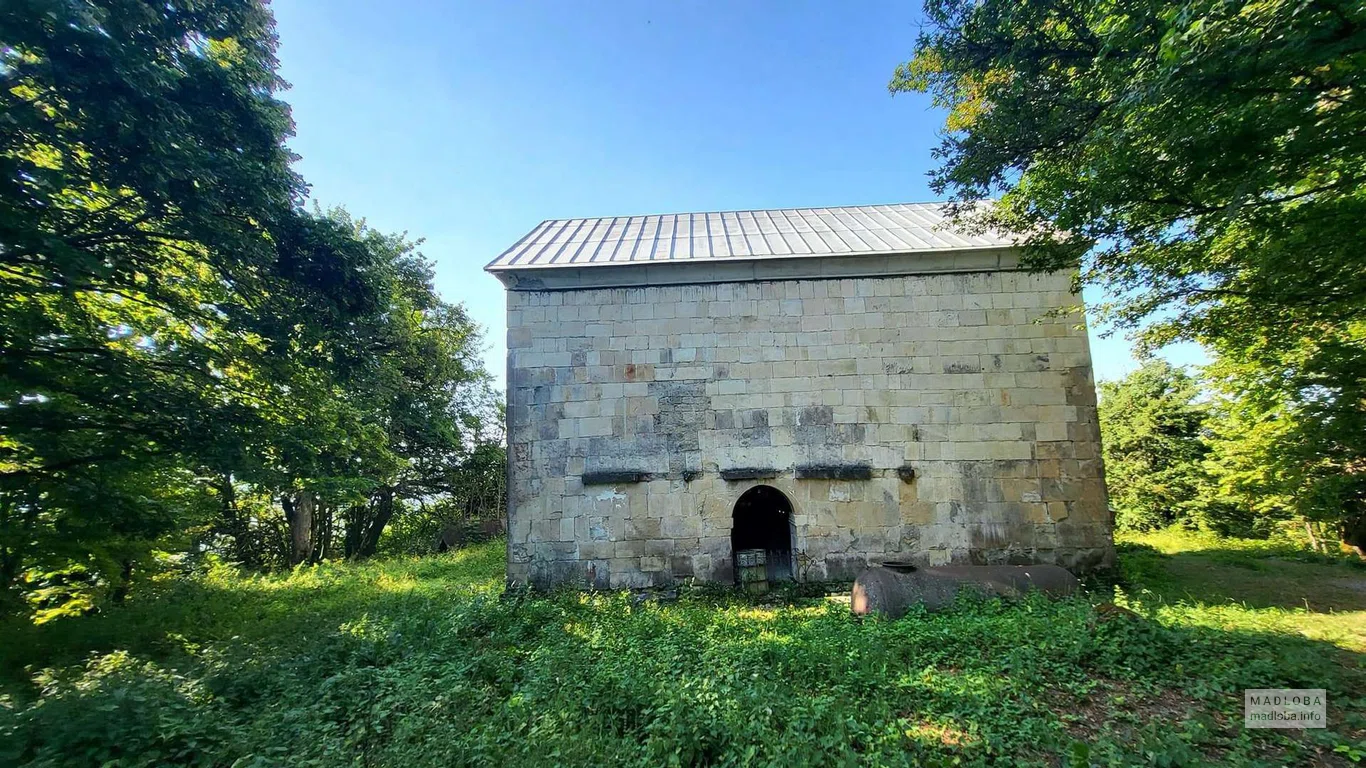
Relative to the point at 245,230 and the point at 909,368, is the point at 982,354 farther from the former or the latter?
the point at 245,230

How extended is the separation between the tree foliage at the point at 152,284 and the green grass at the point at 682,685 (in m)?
1.58

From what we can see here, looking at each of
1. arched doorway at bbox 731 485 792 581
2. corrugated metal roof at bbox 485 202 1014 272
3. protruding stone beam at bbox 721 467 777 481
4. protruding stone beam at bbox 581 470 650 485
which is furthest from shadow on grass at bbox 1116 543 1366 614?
protruding stone beam at bbox 581 470 650 485

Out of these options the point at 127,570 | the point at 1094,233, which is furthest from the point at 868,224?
the point at 127,570

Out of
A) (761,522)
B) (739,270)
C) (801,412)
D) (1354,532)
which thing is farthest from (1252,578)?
(739,270)

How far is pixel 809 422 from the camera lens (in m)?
8.41

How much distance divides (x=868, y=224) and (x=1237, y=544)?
34.0ft

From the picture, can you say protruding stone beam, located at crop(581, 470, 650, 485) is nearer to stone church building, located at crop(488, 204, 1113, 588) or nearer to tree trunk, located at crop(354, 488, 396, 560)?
stone church building, located at crop(488, 204, 1113, 588)

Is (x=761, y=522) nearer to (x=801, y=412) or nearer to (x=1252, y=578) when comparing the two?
(x=801, y=412)

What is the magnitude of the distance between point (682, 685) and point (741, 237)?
8.03 m

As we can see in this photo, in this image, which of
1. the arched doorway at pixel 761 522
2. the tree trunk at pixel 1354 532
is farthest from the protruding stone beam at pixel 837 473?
the tree trunk at pixel 1354 532

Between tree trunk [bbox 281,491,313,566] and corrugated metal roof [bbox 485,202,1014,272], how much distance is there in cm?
1021

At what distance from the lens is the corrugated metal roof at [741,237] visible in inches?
347

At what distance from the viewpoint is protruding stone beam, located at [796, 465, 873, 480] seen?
27.0 feet

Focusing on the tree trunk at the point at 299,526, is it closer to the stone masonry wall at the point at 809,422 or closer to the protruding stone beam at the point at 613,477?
the stone masonry wall at the point at 809,422
